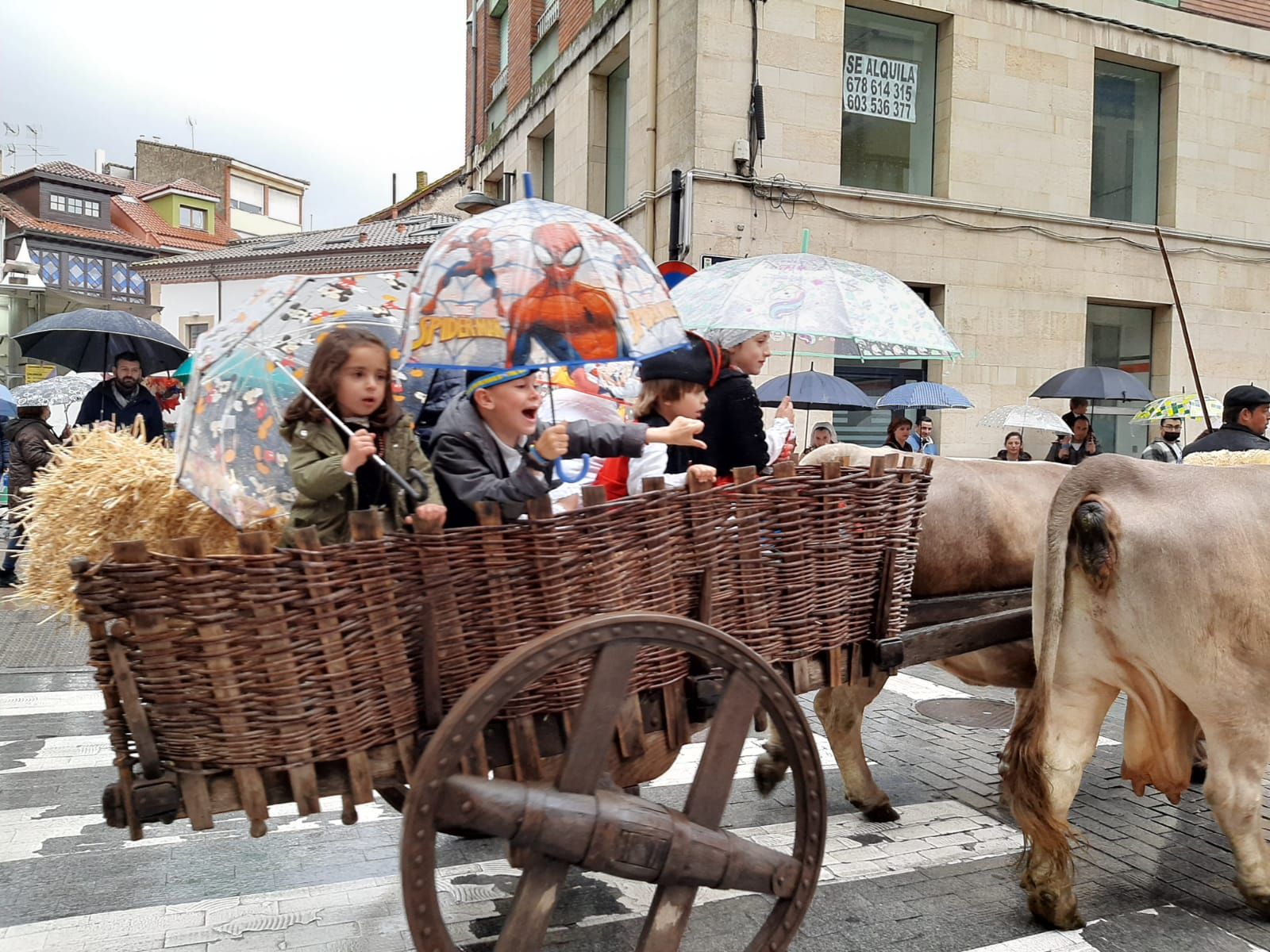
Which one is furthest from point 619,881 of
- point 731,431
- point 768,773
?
point 731,431

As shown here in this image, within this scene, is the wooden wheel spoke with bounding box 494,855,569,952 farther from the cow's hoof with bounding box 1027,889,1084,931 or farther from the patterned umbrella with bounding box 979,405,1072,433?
the patterned umbrella with bounding box 979,405,1072,433

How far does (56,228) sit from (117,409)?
34.7 metres

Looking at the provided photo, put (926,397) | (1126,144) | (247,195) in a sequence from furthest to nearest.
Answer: (247,195) < (1126,144) < (926,397)

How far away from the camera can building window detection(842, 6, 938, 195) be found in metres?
14.2

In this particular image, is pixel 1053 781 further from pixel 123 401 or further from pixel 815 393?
pixel 815 393

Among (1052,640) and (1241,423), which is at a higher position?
(1241,423)

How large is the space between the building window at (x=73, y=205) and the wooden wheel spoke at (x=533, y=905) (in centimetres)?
4370

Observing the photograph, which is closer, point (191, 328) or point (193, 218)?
point (191, 328)

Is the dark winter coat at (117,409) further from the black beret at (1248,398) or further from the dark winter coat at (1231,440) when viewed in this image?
the black beret at (1248,398)

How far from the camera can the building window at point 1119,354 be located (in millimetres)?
15727

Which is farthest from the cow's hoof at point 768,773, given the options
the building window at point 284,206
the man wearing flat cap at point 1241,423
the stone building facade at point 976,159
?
the building window at point 284,206

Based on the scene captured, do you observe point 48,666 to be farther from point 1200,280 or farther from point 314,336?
point 1200,280

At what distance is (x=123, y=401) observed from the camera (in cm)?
832

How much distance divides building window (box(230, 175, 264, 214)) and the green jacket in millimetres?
53568
